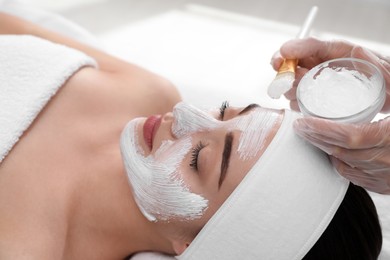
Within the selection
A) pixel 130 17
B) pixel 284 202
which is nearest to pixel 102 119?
pixel 284 202

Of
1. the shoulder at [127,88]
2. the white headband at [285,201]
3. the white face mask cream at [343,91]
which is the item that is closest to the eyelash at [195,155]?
the white headband at [285,201]

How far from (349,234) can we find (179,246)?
367 millimetres

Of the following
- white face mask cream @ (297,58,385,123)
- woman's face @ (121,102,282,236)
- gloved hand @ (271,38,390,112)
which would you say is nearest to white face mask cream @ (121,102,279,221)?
woman's face @ (121,102,282,236)

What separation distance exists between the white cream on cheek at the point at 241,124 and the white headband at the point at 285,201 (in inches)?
1.2

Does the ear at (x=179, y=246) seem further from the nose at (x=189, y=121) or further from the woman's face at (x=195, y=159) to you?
the nose at (x=189, y=121)

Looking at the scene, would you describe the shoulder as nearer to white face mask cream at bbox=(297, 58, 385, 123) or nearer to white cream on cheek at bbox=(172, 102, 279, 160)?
white cream on cheek at bbox=(172, 102, 279, 160)

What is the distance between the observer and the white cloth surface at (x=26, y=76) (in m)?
1.17

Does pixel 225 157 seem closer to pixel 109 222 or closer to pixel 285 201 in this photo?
pixel 285 201

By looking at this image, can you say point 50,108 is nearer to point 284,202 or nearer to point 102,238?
point 102,238

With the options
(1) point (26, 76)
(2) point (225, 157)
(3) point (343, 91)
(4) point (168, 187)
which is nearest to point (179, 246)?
(4) point (168, 187)

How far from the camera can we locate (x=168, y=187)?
1.04 meters

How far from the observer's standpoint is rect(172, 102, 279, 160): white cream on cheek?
0.98m

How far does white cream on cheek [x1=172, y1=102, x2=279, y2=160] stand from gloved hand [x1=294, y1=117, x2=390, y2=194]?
0.26 feet

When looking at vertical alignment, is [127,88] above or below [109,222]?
above
